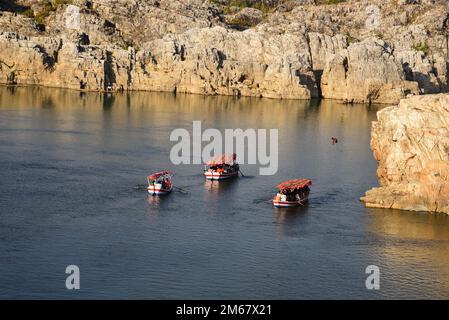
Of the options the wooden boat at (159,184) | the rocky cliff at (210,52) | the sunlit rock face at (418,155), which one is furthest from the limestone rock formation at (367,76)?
the sunlit rock face at (418,155)

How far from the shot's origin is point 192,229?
197 feet

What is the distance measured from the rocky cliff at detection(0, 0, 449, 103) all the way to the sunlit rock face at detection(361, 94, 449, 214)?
84434mm

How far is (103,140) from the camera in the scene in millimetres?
95000

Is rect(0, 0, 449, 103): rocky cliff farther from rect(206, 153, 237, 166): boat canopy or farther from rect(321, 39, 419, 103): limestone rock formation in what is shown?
rect(206, 153, 237, 166): boat canopy

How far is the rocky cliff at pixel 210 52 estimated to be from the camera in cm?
15150

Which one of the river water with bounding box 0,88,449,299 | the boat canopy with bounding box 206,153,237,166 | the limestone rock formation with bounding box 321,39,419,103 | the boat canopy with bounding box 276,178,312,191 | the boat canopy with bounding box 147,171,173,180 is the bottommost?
the river water with bounding box 0,88,449,299

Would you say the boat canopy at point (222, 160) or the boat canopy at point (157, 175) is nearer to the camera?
the boat canopy at point (157, 175)

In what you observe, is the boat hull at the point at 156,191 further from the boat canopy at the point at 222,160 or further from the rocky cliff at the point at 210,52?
the rocky cliff at the point at 210,52

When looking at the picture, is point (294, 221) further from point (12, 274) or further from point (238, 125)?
point (238, 125)

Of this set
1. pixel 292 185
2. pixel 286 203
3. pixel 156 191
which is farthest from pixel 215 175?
pixel 286 203

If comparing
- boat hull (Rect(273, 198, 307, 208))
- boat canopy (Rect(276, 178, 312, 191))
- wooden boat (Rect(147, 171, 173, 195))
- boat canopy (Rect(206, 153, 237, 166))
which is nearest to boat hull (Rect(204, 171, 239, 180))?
boat canopy (Rect(206, 153, 237, 166))

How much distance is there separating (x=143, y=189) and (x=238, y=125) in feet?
139

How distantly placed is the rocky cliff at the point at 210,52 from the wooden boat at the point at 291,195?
273 ft

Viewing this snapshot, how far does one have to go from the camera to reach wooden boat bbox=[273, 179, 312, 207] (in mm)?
67000
